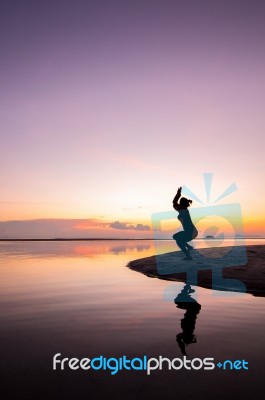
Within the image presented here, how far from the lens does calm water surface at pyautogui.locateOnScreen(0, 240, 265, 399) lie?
5.08m

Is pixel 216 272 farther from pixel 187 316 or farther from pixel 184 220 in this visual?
pixel 187 316

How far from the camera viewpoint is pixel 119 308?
10914 mm

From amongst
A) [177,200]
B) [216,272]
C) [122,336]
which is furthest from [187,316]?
[177,200]

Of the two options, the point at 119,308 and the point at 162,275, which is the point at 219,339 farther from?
the point at 162,275

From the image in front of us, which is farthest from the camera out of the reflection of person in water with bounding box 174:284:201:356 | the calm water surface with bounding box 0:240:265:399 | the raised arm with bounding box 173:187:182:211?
the raised arm with bounding box 173:187:182:211

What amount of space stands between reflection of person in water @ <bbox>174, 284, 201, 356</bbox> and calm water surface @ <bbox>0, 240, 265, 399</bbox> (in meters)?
0.09

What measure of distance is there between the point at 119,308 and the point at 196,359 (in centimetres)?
505

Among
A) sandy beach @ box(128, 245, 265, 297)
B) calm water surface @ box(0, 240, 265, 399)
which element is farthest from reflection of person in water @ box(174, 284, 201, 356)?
sandy beach @ box(128, 245, 265, 297)

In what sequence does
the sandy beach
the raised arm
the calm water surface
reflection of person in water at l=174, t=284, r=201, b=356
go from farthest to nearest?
1. the raised arm
2. the sandy beach
3. reflection of person in water at l=174, t=284, r=201, b=356
4. the calm water surface

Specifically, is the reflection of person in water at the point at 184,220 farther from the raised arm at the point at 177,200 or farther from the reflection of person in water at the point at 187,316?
the reflection of person in water at the point at 187,316

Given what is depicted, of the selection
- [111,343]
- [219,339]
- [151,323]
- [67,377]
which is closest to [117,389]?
[67,377]

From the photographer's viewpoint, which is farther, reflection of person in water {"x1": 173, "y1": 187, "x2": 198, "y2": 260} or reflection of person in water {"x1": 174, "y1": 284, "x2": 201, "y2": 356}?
reflection of person in water {"x1": 173, "y1": 187, "x2": 198, "y2": 260}

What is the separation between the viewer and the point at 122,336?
25.7 ft

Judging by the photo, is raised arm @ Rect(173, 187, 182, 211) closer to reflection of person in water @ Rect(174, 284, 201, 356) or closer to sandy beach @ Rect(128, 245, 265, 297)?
sandy beach @ Rect(128, 245, 265, 297)
